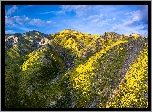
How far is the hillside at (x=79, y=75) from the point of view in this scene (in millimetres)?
11742

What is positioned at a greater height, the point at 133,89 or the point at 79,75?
the point at 79,75

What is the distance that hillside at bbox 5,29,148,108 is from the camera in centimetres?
1174

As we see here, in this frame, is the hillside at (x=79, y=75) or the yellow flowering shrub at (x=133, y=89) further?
the hillside at (x=79, y=75)

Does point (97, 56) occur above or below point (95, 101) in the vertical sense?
above

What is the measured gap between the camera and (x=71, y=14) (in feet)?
35.2

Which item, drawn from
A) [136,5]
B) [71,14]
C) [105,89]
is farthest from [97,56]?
[136,5]

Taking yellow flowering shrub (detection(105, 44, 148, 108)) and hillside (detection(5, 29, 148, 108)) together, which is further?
hillside (detection(5, 29, 148, 108))

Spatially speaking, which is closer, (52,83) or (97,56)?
(52,83)

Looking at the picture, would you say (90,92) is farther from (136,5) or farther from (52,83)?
(136,5)

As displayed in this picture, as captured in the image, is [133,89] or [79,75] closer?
[133,89]

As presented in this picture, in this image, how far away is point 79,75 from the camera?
1401 cm

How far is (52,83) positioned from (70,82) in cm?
153
